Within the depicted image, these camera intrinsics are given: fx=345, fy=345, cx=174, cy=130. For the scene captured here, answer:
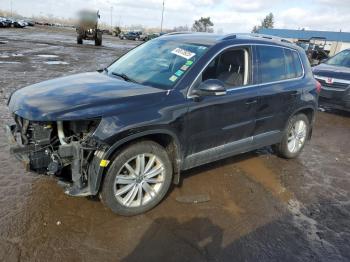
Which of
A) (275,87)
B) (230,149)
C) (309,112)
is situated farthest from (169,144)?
(309,112)

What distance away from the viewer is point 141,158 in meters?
3.57

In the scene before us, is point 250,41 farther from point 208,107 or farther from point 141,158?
point 141,158

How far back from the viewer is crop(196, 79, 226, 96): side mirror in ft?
12.3

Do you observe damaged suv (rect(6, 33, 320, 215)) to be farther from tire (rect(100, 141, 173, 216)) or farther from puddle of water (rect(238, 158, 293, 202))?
puddle of water (rect(238, 158, 293, 202))

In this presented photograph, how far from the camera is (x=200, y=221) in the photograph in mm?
3738

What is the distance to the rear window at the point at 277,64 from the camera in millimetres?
4738

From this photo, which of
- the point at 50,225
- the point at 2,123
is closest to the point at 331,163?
the point at 50,225

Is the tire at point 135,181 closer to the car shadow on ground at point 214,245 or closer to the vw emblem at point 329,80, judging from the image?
the car shadow on ground at point 214,245

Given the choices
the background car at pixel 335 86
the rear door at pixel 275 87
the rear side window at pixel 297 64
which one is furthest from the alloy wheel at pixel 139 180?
the background car at pixel 335 86

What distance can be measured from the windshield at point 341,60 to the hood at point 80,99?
8.34 meters

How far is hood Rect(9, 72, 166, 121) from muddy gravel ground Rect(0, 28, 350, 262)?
3.52 feet

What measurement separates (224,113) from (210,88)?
57 cm

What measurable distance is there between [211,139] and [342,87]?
6.19m

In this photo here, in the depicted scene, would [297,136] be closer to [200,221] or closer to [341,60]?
[200,221]
